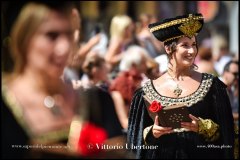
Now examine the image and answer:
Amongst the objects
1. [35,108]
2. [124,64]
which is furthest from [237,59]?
[35,108]

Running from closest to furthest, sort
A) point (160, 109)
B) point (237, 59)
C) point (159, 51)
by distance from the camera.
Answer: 1. point (160, 109)
2. point (159, 51)
3. point (237, 59)

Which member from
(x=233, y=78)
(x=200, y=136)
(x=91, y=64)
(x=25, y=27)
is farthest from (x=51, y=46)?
(x=233, y=78)

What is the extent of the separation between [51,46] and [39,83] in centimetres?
17

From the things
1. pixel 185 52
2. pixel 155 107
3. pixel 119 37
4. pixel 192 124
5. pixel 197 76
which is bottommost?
pixel 192 124

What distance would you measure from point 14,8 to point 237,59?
659cm

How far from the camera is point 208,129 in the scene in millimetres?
5160

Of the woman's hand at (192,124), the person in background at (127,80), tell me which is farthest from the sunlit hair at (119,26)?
the woman's hand at (192,124)

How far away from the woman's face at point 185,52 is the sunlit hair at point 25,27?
2124mm

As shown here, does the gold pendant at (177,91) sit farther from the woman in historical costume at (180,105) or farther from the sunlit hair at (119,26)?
the sunlit hair at (119,26)

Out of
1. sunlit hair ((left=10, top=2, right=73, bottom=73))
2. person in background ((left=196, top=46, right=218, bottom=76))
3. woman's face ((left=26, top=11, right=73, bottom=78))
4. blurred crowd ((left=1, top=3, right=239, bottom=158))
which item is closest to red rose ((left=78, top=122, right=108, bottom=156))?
blurred crowd ((left=1, top=3, right=239, bottom=158))

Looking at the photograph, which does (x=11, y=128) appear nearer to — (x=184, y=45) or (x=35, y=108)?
(x=35, y=108)

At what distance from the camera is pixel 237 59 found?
962 cm

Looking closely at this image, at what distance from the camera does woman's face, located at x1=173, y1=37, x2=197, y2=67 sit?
529 centimetres

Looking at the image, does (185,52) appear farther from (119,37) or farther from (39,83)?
(119,37)
